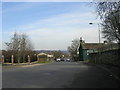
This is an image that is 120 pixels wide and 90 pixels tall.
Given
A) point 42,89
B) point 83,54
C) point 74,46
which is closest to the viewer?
point 42,89

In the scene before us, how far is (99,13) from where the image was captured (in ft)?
70.5

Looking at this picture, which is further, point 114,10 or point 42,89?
point 114,10

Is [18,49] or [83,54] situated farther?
[83,54]

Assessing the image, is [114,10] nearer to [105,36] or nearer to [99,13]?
[99,13]

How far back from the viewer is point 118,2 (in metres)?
19.4

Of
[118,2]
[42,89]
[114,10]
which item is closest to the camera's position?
[42,89]

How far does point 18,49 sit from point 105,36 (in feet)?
119

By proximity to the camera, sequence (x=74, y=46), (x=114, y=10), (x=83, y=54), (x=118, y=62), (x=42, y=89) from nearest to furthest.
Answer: (x=42, y=89) < (x=114, y=10) < (x=118, y=62) < (x=83, y=54) < (x=74, y=46)

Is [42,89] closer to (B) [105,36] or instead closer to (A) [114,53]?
(A) [114,53]

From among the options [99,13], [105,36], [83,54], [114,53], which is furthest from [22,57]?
[99,13]

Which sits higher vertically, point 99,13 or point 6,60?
point 99,13

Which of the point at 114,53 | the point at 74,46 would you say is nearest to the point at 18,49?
the point at 114,53

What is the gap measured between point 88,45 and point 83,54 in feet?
23.1

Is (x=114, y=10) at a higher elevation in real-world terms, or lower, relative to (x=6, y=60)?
higher
